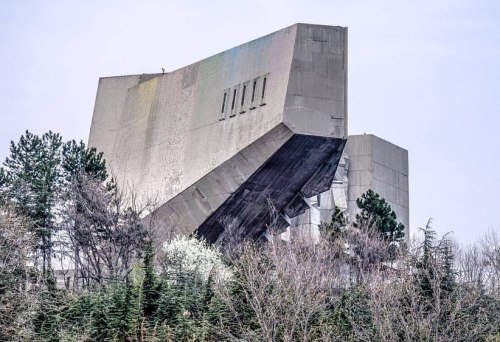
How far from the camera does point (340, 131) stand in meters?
42.2

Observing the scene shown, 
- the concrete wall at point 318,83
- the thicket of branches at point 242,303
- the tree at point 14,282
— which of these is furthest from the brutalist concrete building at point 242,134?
the tree at point 14,282

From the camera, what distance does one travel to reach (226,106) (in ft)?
145

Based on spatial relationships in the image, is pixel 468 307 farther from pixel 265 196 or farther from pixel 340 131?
pixel 265 196

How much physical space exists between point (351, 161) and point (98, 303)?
37.0m

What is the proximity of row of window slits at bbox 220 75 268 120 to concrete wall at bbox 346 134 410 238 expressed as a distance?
21.4m

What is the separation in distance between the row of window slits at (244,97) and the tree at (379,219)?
25.6 ft

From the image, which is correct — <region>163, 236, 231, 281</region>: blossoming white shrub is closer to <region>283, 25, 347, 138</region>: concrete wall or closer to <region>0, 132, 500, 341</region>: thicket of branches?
<region>0, 132, 500, 341</region>: thicket of branches

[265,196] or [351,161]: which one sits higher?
[351,161]

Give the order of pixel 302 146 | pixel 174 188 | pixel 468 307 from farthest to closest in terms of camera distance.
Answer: pixel 174 188
pixel 302 146
pixel 468 307

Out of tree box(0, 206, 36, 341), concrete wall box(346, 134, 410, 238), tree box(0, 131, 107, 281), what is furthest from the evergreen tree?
concrete wall box(346, 134, 410, 238)

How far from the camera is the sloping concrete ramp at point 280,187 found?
139 feet

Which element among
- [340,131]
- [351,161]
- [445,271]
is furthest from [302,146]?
[351,161]

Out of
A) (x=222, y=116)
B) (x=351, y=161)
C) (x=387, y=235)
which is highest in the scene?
(x=351, y=161)

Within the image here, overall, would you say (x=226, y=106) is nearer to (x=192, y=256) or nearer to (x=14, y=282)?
(x=192, y=256)
